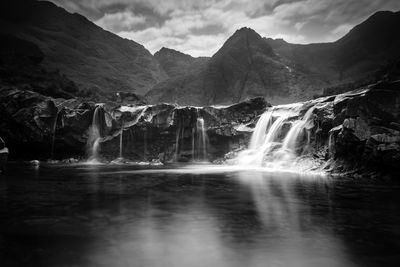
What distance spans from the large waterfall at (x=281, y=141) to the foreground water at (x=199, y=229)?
15811 mm

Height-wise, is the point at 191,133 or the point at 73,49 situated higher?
the point at 73,49

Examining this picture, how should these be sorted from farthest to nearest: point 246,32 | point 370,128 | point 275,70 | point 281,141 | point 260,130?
point 246,32 < point 275,70 < point 260,130 < point 281,141 < point 370,128

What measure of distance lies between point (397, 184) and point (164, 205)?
15.5 metres

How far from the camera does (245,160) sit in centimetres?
3741

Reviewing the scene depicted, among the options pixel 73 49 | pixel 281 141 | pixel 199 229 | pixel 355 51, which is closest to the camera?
pixel 199 229

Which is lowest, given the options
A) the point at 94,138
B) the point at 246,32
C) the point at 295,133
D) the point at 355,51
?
the point at 295,133

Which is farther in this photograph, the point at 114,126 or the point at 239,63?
the point at 239,63

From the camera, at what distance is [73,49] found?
155m

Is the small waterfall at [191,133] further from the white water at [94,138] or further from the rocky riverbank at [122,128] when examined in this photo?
the white water at [94,138]

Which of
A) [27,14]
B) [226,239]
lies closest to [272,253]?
[226,239]

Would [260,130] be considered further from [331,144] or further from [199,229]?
[199,229]

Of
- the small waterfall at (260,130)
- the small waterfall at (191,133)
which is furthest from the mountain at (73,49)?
Answer: the small waterfall at (260,130)

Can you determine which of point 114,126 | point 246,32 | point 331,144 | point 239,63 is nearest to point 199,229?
point 331,144

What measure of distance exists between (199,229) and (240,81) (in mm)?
111795
